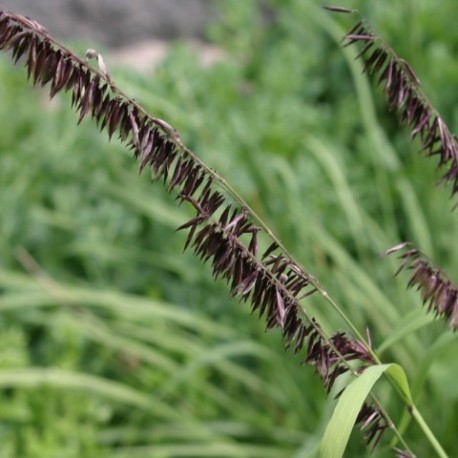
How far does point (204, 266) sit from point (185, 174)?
205cm

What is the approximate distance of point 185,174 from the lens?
0.76m

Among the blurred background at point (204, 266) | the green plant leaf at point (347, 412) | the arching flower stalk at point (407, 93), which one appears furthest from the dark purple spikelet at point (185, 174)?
the blurred background at point (204, 266)

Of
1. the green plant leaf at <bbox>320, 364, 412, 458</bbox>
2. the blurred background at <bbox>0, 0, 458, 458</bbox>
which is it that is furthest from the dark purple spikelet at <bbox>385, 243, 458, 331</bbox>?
the blurred background at <bbox>0, 0, 458, 458</bbox>

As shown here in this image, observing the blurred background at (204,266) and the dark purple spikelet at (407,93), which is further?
the blurred background at (204,266)

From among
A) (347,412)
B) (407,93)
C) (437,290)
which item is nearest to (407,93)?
(407,93)

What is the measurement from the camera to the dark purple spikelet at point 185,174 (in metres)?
0.72

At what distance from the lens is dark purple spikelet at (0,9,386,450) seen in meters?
0.72

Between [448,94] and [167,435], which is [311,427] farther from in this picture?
[448,94]

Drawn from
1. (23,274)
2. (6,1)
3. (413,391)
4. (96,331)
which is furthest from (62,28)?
(413,391)

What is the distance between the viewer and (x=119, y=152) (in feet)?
10.2

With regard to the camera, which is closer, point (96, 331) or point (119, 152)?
point (96, 331)

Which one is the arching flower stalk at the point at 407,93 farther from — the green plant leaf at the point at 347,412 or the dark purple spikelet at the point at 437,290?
the green plant leaf at the point at 347,412

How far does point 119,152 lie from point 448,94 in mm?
1075

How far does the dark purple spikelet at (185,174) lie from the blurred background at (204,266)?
4.30 ft
